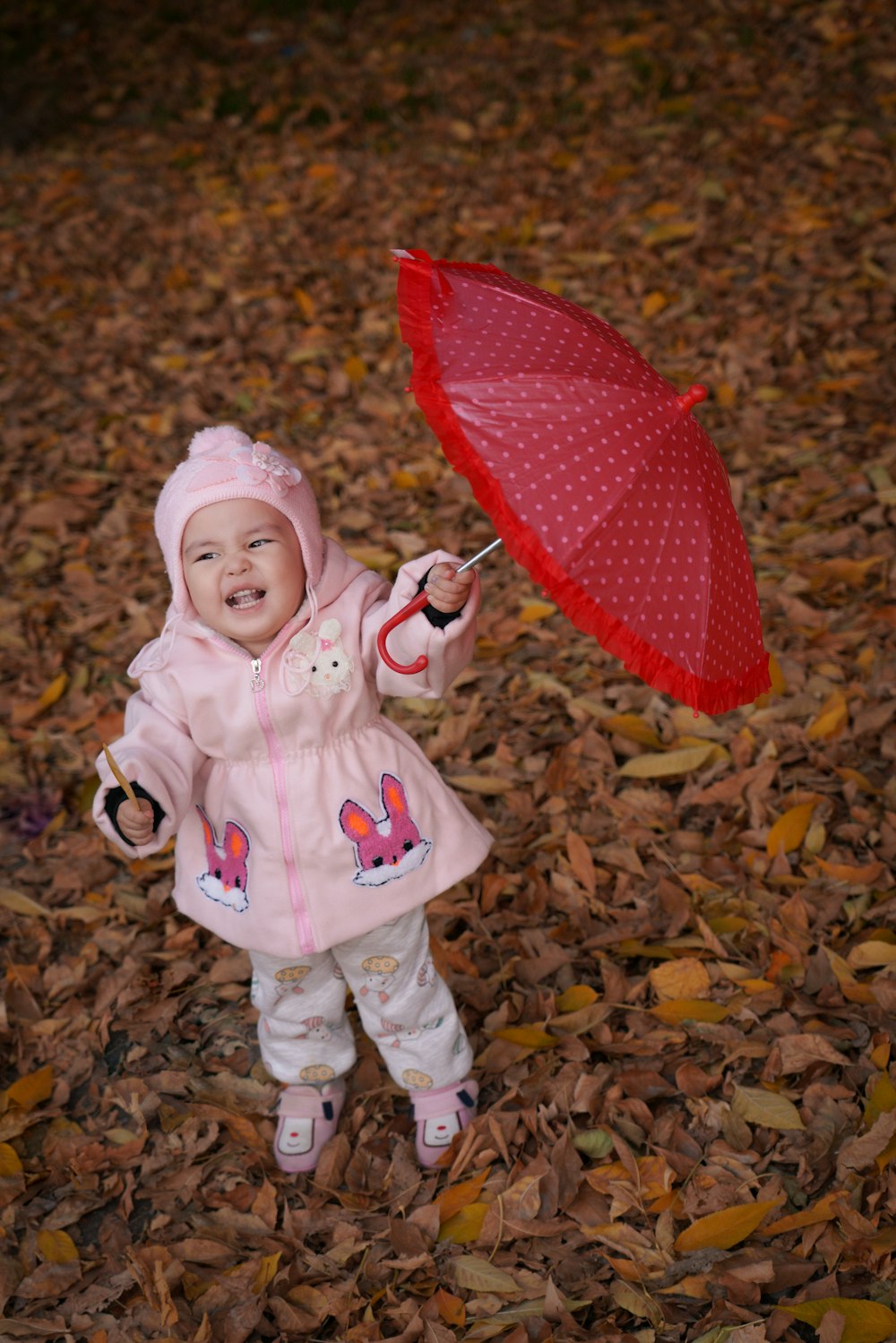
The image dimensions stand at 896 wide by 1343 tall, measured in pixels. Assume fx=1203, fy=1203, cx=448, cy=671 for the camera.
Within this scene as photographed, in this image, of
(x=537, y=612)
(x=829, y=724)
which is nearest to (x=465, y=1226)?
(x=829, y=724)

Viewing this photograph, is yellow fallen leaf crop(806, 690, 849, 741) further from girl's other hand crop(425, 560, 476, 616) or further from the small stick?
the small stick

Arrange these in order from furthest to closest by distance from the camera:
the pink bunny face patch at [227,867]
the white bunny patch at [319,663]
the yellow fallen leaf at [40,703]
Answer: the yellow fallen leaf at [40,703] < the pink bunny face patch at [227,867] < the white bunny patch at [319,663]

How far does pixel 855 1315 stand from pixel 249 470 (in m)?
1.81

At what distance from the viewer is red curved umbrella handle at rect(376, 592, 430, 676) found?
197cm

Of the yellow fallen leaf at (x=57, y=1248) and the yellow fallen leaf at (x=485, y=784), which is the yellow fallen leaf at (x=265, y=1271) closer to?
the yellow fallen leaf at (x=57, y=1248)

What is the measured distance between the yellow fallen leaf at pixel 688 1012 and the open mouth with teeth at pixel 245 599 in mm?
1416

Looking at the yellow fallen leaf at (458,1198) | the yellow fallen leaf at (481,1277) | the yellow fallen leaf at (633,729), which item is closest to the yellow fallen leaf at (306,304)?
the yellow fallen leaf at (633,729)

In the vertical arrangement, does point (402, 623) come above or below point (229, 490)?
below

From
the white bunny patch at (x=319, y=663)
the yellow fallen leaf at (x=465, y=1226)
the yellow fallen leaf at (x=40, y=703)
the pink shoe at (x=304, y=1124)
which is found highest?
the white bunny patch at (x=319, y=663)

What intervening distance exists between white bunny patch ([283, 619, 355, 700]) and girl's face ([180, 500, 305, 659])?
0.06 metres

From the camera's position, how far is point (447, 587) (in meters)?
1.94

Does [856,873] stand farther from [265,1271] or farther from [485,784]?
[265,1271]

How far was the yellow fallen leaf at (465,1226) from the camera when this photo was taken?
2.43 m

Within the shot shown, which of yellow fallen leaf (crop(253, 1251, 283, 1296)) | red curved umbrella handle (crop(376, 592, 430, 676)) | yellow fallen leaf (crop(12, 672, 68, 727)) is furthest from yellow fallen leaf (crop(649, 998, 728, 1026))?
yellow fallen leaf (crop(12, 672, 68, 727))
